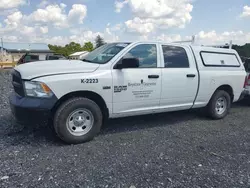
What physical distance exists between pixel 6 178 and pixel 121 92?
226 centimetres

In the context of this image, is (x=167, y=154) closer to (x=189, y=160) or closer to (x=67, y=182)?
(x=189, y=160)

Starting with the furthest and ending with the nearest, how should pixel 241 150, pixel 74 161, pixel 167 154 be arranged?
pixel 241 150 → pixel 167 154 → pixel 74 161

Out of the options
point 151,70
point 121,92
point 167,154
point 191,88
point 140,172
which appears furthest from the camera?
point 191,88

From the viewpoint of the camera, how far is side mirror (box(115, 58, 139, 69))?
4090 millimetres

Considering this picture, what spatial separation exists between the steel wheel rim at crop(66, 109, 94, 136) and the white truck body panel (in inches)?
15.1

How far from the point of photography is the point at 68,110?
148 inches

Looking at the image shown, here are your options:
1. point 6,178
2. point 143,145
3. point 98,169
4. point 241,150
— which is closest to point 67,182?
point 98,169

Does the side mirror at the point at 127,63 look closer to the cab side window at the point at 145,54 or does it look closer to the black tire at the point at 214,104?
the cab side window at the point at 145,54

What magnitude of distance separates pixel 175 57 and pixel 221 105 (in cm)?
204

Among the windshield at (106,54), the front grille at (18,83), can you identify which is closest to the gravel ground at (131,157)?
the front grille at (18,83)

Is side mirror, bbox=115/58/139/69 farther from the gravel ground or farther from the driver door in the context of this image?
the gravel ground

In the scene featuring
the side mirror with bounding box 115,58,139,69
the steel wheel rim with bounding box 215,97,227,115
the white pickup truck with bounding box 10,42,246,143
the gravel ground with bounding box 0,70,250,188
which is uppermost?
the side mirror with bounding box 115,58,139,69

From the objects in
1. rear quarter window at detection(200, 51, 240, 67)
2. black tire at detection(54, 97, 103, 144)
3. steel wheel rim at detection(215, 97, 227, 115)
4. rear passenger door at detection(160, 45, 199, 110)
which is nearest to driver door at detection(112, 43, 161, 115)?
rear passenger door at detection(160, 45, 199, 110)

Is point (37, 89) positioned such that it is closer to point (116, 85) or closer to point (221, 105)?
point (116, 85)
